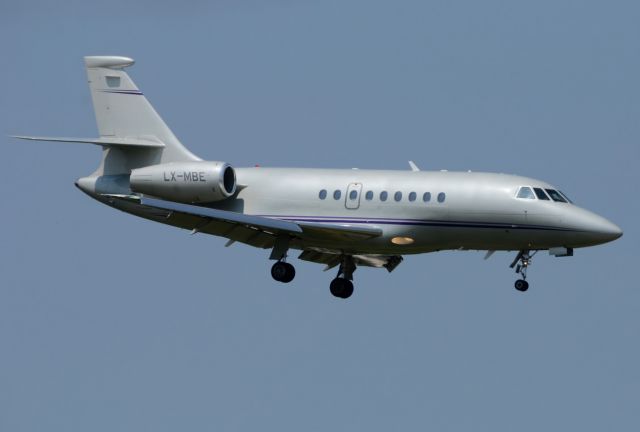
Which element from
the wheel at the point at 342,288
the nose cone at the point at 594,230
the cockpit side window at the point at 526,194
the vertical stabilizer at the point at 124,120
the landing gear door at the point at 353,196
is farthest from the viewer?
the vertical stabilizer at the point at 124,120

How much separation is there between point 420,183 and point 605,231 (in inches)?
205

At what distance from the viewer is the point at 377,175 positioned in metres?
46.8

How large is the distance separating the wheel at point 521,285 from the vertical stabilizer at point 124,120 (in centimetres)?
1098

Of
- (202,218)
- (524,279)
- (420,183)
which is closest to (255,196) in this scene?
(202,218)

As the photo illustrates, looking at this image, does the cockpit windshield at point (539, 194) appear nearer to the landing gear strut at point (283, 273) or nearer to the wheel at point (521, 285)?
the wheel at point (521, 285)

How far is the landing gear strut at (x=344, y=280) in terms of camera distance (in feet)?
161

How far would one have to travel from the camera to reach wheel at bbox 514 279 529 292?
147 feet

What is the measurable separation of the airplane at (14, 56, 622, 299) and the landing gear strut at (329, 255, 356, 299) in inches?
1.2

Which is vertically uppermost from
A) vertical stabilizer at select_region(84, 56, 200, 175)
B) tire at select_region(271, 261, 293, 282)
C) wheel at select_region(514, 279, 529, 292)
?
vertical stabilizer at select_region(84, 56, 200, 175)

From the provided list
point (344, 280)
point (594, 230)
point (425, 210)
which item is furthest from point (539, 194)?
point (344, 280)

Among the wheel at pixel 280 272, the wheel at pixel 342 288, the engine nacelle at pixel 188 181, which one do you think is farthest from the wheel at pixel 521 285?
the engine nacelle at pixel 188 181

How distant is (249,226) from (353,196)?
3.03 metres

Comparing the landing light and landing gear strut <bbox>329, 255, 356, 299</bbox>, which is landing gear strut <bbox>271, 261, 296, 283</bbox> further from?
the landing light

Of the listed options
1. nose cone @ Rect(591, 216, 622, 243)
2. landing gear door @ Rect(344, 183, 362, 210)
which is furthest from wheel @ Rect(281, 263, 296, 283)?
nose cone @ Rect(591, 216, 622, 243)
